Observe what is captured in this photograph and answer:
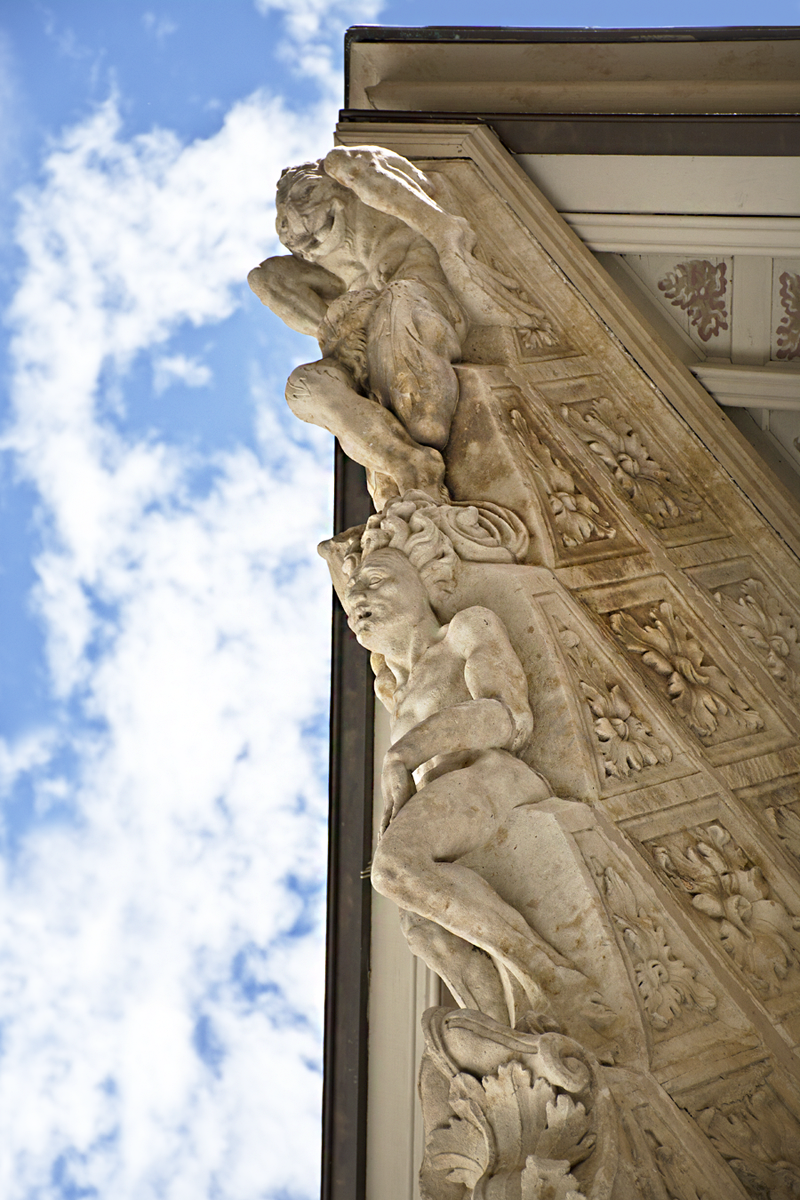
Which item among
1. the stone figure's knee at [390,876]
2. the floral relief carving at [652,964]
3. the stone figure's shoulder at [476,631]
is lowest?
the floral relief carving at [652,964]

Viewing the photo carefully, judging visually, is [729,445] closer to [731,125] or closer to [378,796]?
[731,125]

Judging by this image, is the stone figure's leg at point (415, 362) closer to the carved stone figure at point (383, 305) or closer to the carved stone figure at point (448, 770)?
the carved stone figure at point (383, 305)

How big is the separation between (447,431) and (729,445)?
1031mm

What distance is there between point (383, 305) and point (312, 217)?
48 centimetres

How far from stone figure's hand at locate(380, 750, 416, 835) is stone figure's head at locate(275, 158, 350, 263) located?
1.99 m

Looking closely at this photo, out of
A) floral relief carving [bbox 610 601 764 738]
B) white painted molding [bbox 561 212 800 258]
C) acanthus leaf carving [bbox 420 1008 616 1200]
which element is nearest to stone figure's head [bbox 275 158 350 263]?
white painted molding [bbox 561 212 800 258]

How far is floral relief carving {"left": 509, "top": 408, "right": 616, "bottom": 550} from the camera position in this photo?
3568 mm

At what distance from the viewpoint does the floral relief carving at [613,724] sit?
3.14 meters

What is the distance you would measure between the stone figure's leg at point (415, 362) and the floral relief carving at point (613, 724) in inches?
33.9

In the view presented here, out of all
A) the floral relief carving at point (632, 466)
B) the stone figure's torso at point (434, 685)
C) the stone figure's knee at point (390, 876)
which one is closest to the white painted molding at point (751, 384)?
the floral relief carving at point (632, 466)

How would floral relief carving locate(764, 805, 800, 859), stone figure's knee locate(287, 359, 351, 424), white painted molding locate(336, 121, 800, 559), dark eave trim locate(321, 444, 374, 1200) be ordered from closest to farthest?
floral relief carving locate(764, 805, 800, 859)
stone figure's knee locate(287, 359, 351, 424)
white painted molding locate(336, 121, 800, 559)
dark eave trim locate(321, 444, 374, 1200)

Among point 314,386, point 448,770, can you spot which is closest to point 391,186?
point 314,386

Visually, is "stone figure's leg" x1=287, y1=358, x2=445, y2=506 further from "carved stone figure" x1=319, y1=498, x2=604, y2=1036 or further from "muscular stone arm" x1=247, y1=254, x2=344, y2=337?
"muscular stone arm" x1=247, y1=254, x2=344, y2=337

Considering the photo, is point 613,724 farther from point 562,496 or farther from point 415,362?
point 415,362
